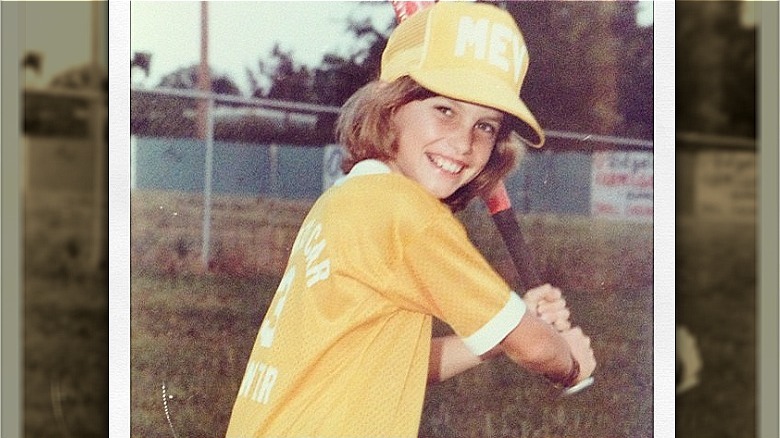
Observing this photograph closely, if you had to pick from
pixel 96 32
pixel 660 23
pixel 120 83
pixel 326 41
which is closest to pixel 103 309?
pixel 120 83

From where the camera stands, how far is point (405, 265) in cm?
125

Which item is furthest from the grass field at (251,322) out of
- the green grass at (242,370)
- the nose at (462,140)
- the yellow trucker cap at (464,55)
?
the yellow trucker cap at (464,55)

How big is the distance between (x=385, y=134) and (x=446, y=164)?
0.42ft

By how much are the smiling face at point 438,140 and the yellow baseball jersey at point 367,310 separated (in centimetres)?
3

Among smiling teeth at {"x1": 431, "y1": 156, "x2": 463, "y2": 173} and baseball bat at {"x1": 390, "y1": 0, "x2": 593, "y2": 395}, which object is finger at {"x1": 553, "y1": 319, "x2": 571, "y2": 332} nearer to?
baseball bat at {"x1": 390, "y1": 0, "x2": 593, "y2": 395}

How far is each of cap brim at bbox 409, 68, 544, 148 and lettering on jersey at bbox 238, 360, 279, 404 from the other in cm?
61

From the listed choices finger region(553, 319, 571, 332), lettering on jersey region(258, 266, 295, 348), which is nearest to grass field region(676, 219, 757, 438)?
finger region(553, 319, 571, 332)

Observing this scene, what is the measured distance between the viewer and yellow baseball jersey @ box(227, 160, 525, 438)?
48.9 inches

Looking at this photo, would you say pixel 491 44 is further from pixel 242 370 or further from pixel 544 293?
pixel 242 370

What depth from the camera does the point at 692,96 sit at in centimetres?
142

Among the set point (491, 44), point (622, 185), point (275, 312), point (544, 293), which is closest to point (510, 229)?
point (544, 293)

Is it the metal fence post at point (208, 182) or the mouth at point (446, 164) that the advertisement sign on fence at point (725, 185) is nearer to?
the mouth at point (446, 164)

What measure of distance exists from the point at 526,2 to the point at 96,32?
0.87 m

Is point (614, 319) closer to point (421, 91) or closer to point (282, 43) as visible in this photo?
point (421, 91)
